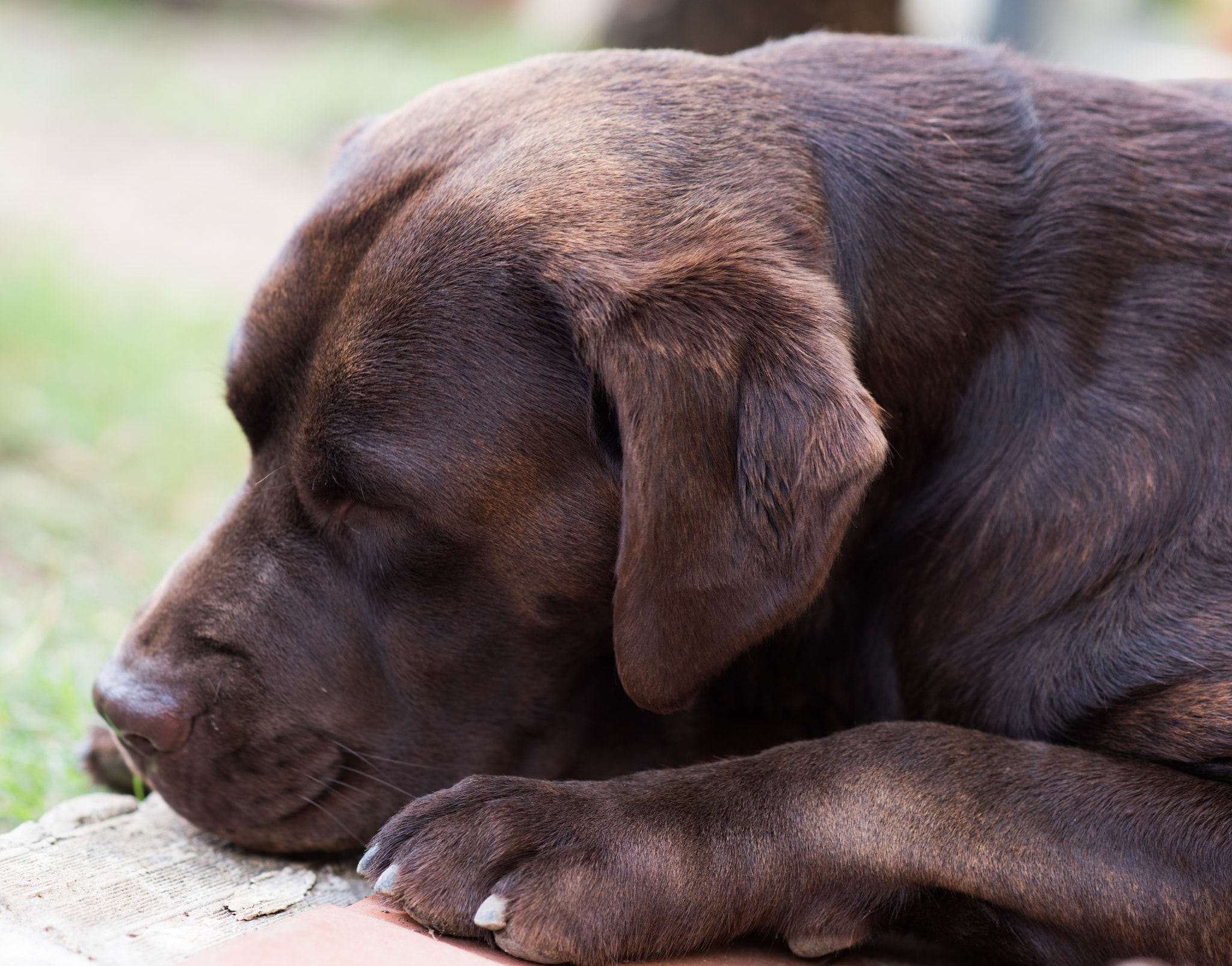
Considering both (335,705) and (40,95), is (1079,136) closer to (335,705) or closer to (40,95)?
A: (335,705)

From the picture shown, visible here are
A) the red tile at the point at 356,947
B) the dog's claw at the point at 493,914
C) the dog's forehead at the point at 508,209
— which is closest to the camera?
the red tile at the point at 356,947

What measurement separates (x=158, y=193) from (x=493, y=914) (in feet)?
29.7

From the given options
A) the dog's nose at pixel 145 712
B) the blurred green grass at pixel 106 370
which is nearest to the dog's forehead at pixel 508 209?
the blurred green grass at pixel 106 370

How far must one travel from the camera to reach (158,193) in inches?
396

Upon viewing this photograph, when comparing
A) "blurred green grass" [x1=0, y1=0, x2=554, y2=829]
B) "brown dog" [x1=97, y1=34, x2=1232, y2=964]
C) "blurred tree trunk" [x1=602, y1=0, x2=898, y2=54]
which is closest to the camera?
"brown dog" [x1=97, y1=34, x2=1232, y2=964]

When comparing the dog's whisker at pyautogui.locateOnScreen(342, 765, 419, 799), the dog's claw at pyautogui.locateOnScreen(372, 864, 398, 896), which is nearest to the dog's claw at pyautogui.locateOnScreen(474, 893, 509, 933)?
the dog's claw at pyautogui.locateOnScreen(372, 864, 398, 896)

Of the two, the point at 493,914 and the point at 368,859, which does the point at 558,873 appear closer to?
the point at 493,914

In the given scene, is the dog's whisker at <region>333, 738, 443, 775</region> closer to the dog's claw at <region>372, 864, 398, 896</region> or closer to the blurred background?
the dog's claw at <region>372, 864, 398, 896</region>

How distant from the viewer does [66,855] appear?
2.51m

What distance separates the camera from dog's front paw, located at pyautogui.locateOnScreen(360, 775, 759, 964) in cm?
216

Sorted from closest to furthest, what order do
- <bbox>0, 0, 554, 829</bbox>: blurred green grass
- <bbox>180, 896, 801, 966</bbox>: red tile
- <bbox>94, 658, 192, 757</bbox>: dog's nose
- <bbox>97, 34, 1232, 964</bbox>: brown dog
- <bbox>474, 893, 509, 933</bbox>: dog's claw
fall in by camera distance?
<bbox>180, 896, 801, 966</bbox>: red tile → <bbox>474, 893, 509, 933</bbox>: dog's claw → <bbox>97, 34, 1232, 964</bbox>: brown dog → <bbox>94, 658, 192, 757</bbox>: dog's nose → <bbox>0, 0, 554, 829</bbox>: blurred green grass

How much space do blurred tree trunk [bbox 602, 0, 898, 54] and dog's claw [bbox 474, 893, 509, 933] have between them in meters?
4.21

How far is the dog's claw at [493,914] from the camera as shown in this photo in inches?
84.8

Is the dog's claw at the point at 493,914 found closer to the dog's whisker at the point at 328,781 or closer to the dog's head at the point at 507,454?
the dog's head at the point at 507,454
